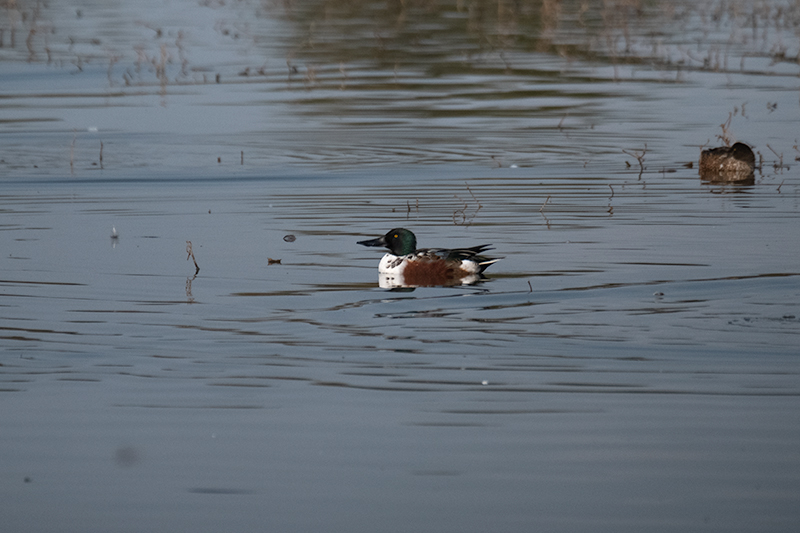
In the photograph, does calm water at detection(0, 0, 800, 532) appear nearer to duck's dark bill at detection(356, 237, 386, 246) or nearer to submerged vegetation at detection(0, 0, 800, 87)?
duck's dark bill at detection(356, 237, 386, 246)

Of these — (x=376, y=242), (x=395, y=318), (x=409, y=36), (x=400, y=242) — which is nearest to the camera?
(x=395, y=318)

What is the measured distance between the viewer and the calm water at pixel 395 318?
17.8ft

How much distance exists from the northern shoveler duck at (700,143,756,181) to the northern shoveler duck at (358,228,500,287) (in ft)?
17.4

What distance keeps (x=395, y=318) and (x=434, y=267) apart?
1505 millimetres

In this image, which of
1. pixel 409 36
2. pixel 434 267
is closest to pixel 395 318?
pixel 434 267

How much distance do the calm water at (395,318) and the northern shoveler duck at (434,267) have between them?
0.22 meters

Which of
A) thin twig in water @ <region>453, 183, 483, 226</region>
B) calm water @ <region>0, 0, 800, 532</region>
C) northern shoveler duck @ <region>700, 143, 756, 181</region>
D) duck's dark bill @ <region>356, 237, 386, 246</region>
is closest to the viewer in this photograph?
calm water @ <region>0, 0, 800, 532</region>

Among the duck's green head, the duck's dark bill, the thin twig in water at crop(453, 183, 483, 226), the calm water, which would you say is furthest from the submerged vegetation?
the duck's green head

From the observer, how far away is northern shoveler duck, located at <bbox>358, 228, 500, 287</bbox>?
32.0 feet

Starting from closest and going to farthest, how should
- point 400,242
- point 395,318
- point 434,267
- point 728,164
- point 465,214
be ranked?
point 395,318
point 434,267
point 400,242
point 465,214
point 728,164

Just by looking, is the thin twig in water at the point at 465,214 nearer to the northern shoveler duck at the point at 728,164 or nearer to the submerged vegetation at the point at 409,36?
the northern shoveler duck at the point at 728,164

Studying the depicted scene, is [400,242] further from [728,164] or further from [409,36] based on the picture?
[409,36]

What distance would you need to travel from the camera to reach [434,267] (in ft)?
32.4

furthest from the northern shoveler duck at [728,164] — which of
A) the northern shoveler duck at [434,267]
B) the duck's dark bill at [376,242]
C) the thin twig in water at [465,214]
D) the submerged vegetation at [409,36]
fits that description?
the submerged vegetation at [409,36]
